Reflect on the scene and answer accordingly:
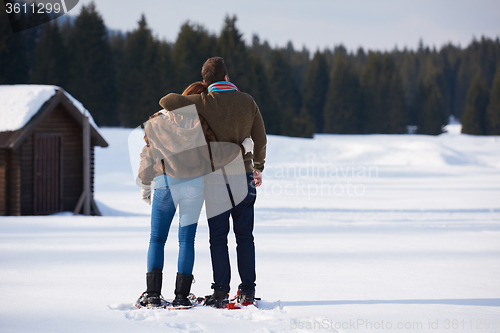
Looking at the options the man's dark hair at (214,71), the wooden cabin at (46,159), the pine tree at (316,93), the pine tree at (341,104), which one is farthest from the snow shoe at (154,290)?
the pine tree at (316,93)

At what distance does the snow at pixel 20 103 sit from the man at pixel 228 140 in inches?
356

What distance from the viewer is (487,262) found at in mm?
6434

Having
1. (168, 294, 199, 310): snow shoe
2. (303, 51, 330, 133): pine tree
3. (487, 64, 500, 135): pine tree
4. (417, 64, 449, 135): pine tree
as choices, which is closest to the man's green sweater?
(168, 294, 199, 310): snow shoe

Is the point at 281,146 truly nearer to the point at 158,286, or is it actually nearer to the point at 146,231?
the point at 146,231

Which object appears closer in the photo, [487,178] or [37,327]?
[37,327]

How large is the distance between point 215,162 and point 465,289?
9.11 ft

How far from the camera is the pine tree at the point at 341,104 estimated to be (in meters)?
56.9

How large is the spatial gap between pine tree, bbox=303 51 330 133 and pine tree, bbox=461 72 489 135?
16.9 metres

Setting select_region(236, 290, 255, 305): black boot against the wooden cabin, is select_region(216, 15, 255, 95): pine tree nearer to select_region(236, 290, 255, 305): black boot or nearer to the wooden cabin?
the wooden cabin

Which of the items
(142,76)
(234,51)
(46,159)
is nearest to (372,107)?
(234,51)

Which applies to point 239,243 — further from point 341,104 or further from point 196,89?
point 341,104

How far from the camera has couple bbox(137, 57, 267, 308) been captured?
4000 millimetres

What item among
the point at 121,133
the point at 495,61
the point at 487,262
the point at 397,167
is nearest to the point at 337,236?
the point at 487,262

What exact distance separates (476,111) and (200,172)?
63.5 metres
